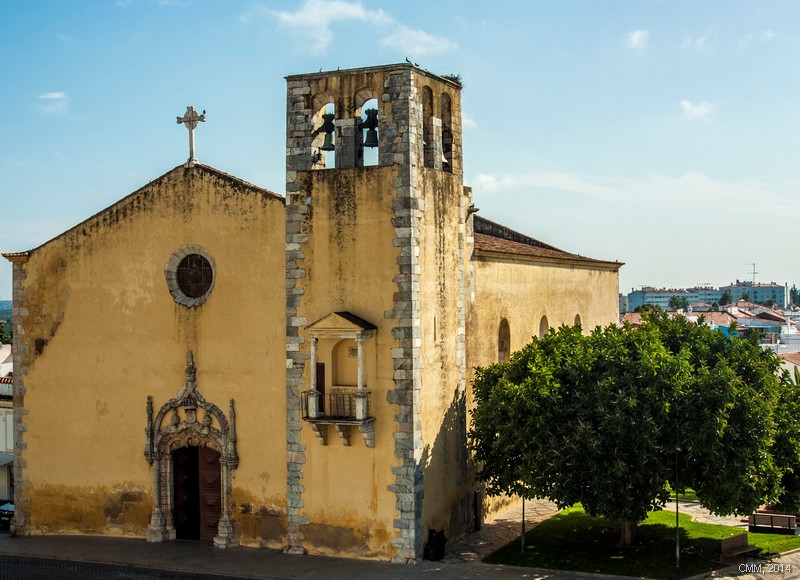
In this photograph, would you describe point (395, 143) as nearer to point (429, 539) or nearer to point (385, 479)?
point (385, 479)

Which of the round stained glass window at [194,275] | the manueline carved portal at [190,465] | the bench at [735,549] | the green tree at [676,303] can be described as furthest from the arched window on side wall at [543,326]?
the green tree at [676,303]

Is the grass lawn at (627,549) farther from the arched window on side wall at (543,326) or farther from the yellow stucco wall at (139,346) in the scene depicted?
the arched window on side wall at (543,326)

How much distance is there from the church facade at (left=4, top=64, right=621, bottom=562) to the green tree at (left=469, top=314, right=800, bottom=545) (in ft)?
8.84

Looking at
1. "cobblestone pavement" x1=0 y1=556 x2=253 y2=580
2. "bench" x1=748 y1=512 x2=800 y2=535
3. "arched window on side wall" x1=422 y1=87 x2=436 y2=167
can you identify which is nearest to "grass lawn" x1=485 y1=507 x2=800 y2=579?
"bench" x1=748 y1=512 x2=800 y2=535

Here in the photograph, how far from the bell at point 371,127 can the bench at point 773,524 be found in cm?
1434

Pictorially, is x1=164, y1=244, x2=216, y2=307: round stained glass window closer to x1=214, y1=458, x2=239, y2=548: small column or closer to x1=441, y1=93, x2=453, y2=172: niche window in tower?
x1=214, y1=458, x2=239, y2=548: small column

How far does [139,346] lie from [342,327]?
250 inches

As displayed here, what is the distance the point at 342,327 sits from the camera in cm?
2380

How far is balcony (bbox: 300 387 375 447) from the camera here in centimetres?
2364

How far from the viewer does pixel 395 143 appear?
2422cm

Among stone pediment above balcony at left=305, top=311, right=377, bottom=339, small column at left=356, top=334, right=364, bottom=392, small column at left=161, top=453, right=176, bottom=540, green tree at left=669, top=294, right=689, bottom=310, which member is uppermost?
green tree at left=669, top=294, right=689, bottom=310

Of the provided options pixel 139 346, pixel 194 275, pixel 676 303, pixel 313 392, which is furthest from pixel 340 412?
pixel 676 303

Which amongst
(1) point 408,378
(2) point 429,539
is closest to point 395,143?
(1) point 408,378

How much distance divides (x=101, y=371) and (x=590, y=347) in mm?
13117
